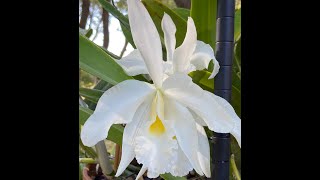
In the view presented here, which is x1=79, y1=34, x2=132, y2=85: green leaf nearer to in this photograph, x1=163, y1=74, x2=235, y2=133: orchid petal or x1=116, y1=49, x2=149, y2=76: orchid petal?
x1=116, y1=49, x2=149, y2=76: orchid petal

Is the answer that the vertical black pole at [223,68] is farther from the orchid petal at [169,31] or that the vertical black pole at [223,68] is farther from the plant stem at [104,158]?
the plant stem at [104,158]

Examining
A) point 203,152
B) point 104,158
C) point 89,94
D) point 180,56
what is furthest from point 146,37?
point 104,158

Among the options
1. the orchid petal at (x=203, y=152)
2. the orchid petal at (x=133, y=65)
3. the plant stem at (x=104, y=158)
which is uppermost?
the orchid petal at (x=133, y=65)

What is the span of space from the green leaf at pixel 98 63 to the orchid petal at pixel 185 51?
0.12 meters

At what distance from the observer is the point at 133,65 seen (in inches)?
23.7

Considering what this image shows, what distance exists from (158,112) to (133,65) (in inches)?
5.0

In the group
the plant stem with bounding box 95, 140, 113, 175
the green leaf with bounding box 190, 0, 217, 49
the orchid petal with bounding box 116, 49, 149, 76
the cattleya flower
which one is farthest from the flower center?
the plant stem with bounding box 95, 140, 113, 175

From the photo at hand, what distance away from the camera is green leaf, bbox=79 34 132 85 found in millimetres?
593

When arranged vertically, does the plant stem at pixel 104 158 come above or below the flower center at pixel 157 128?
below

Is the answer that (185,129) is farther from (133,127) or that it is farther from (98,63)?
(98,63)

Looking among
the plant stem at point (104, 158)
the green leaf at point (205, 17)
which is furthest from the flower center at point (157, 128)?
the plant stem at point (104, 158)

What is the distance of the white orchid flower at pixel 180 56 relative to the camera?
1.71 feet
